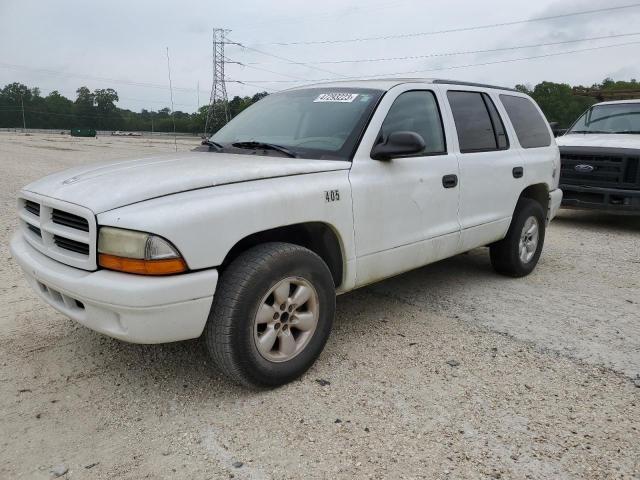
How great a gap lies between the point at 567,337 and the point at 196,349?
255 cm

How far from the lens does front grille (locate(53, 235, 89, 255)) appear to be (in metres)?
2.57

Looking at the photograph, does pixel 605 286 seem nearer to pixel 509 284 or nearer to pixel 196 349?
pixel 509 284

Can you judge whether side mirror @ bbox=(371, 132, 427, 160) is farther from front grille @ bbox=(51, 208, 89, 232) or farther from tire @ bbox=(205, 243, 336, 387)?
front grille @ bbox=(51, 208, 89, 232)

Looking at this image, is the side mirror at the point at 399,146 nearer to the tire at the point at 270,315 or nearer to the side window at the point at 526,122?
the tire at the point at 270,315

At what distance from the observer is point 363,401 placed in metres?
2.80

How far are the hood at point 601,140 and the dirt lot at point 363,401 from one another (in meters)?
4.48

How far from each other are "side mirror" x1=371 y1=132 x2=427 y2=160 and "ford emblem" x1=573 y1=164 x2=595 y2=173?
5858mm

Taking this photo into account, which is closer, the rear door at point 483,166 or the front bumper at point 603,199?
the rear door at point 483,166

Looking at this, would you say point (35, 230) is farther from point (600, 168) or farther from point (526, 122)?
point (600, 168)

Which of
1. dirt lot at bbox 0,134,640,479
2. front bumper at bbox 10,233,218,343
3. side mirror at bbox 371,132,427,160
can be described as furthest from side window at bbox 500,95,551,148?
front bumper at bbox 10,233,218,343

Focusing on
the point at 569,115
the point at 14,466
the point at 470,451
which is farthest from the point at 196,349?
the point at 569,115

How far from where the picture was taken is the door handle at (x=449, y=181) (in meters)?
3.83

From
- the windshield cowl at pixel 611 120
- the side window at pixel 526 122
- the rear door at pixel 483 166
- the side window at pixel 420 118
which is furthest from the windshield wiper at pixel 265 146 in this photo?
the windshield cowl at pixel 611 120

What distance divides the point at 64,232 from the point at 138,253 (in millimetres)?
537
